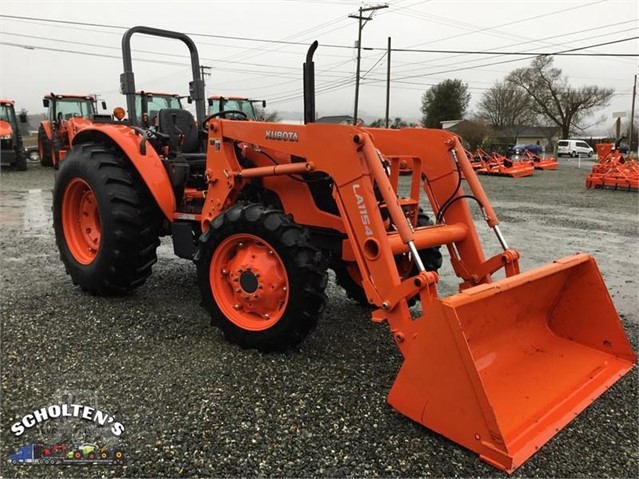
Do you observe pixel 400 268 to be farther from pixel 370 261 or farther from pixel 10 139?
pixel 10 139

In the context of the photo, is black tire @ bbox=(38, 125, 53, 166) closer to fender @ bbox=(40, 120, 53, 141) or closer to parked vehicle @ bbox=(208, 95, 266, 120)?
fender @ bbox=(40, 120, 53, 141)

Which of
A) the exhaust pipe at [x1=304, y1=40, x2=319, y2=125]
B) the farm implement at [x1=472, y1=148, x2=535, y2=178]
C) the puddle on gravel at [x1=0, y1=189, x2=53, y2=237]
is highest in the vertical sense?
the exhaust pipe at [x1=304, y1=40, x2=319, y2=125]

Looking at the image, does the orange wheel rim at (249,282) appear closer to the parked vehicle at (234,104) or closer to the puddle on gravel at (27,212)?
the puddle on gravel at (27,212)

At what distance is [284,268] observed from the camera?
3389 mm

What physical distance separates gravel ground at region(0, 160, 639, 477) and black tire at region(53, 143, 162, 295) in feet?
0.73

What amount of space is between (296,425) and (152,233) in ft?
7.93

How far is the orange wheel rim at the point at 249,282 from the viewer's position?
3.48 m

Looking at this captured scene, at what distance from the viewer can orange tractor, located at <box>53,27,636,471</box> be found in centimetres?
263

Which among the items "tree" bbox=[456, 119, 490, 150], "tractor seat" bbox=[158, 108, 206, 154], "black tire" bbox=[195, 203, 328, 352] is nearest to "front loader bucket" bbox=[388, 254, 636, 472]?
"black tire" bbox=[195, 203, 328, 352]

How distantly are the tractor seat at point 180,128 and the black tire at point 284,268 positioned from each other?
60.2 inches

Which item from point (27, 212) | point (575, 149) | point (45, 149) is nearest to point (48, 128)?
point (45, 149)

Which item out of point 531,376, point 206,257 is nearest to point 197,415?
point 206,257

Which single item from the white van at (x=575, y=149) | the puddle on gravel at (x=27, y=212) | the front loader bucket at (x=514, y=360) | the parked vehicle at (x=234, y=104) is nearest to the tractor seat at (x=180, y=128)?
the front loader bucket at (x=514, y=360)

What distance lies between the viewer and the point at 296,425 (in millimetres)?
2709
